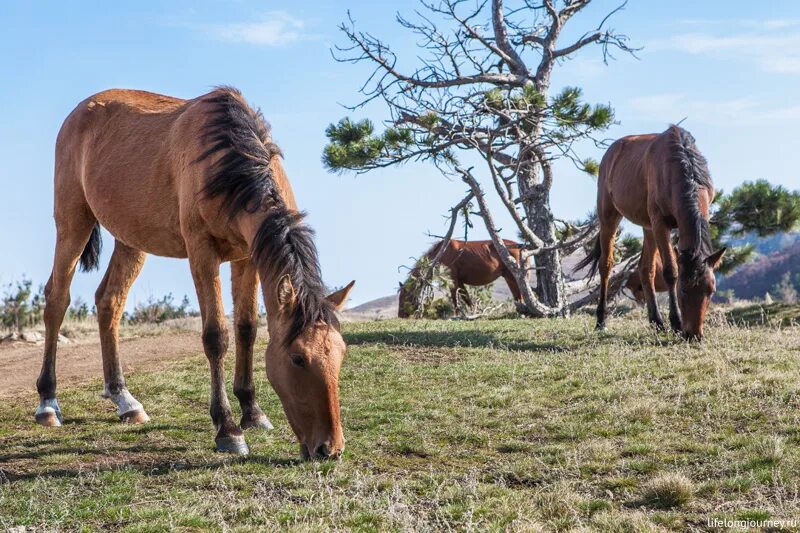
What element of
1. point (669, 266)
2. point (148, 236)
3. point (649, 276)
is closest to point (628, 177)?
point (649, 276)

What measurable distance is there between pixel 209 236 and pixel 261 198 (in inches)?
23.9

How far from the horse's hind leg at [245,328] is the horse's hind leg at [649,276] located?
20.7 feet

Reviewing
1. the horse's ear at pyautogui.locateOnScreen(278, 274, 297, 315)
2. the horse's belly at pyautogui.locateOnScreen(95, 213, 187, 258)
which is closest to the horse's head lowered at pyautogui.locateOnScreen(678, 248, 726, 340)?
the horse's belly at pyautogui.locateOnScreen(95, 213, 187, 258)

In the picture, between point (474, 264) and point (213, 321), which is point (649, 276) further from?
point (474, 264)

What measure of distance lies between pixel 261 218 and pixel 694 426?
325 centimetres

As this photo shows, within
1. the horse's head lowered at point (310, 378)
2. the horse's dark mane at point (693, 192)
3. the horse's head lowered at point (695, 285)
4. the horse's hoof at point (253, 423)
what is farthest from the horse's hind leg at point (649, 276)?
the horse's head lowered at point (310, 378)

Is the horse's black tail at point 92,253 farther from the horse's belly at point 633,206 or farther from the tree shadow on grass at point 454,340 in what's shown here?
the horse's belly at point 633,206

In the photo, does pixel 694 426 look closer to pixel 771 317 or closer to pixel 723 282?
pixel 771 317

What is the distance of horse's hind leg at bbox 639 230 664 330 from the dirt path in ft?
19.0

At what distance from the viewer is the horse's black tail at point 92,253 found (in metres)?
7.73

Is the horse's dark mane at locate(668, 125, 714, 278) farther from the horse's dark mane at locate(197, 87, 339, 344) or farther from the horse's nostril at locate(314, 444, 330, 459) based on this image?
the horse's nostril at locate(314, 444, 330, 459)

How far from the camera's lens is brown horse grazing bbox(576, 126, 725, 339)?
9.05 m

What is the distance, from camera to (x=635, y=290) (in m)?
21.3

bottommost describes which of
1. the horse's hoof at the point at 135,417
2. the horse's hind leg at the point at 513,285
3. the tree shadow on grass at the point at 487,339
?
the horse's hoof at the point at 135,417
